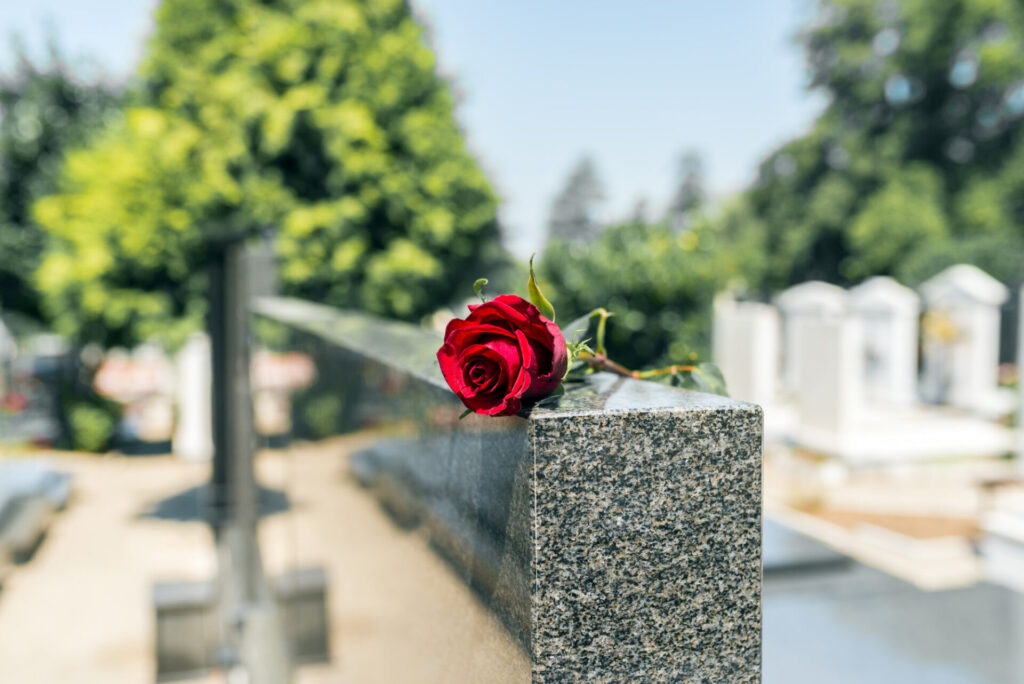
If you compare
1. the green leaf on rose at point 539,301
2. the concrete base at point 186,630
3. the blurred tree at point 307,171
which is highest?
the blurred tree at point 307,171

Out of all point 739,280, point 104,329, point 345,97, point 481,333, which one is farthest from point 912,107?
point 481,333

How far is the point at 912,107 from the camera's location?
1193 inches

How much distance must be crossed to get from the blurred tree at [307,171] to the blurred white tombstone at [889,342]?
7901mm

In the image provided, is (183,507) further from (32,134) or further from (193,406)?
(32,134)

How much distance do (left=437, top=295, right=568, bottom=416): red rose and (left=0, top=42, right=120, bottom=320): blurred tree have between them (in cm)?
2304

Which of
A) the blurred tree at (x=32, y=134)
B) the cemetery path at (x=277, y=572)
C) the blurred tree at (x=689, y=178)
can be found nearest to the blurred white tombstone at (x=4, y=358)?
the cemetery path at (x=277, y=572)

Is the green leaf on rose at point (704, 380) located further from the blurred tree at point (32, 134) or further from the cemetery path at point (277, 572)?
the blurred tree at point (32, 134)

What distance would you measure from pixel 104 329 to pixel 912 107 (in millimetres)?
28737

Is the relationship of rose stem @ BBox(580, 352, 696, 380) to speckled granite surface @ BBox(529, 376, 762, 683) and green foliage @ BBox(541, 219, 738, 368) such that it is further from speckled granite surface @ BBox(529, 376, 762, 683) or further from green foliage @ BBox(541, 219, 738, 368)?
green foliage @ BBox(541, 219, 738, 368)

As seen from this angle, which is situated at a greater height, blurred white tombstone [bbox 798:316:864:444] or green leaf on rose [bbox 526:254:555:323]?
green leaf on rose [bbox 526:254:555:323]

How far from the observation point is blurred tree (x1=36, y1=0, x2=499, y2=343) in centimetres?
1402

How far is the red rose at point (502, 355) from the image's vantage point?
45.9 inches

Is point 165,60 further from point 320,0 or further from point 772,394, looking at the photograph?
point 772,394

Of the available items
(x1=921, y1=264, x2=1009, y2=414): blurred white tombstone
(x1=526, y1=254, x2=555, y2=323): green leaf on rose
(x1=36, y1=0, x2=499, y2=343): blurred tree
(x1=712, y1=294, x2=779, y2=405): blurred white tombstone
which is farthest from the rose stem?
(x1=921, y1=264, x2=1009, y2=414): blurred white tombstone
